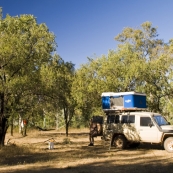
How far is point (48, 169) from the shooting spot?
34.6 ft

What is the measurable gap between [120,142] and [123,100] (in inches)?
108

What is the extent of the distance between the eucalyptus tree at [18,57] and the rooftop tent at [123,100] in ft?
16.6

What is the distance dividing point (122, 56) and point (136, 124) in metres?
12.0

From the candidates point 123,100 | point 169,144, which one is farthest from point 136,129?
point 169,144

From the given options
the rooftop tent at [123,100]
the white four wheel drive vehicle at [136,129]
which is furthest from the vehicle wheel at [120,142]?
the rooftop tent at [123,100]

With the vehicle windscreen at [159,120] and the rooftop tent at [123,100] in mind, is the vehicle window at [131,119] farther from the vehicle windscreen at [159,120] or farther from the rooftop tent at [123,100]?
the vehicle windscreen at [159,120]

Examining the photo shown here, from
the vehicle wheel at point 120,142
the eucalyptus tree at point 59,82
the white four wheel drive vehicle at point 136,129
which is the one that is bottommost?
the vehicle wheel at point 120,142

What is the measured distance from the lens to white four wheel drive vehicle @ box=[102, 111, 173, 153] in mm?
14781

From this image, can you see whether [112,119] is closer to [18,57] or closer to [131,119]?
[131,119]

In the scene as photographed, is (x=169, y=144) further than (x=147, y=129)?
No

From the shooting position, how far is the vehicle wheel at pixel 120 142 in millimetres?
16383

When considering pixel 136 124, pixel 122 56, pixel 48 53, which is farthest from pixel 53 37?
pixel 122 56

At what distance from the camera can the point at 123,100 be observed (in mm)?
16734

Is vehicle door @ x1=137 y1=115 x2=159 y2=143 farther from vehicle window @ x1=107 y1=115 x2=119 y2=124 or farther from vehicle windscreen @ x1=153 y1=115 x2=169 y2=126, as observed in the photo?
vehicle window @ x1=107 y1=115 x2=119 y2=124
